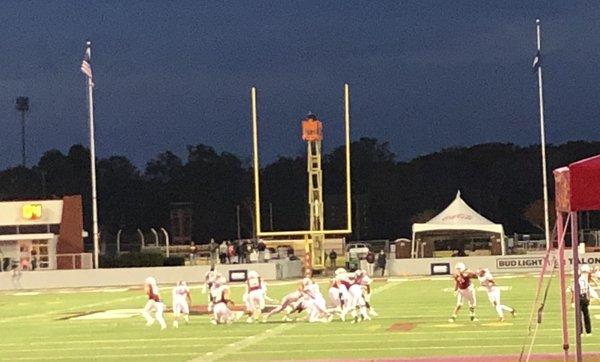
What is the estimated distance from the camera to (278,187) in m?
114

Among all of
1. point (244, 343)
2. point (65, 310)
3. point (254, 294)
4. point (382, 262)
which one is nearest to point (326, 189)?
point (382, 262)

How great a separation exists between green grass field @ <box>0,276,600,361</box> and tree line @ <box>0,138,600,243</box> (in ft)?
225

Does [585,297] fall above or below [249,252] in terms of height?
below

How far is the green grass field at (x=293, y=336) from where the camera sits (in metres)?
19.8

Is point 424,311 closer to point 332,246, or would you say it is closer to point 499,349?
point 499,349

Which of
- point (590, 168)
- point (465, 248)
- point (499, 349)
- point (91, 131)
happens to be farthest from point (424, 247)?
point (590, 168)

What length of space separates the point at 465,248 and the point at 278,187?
51513 mm

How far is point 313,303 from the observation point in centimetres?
2602

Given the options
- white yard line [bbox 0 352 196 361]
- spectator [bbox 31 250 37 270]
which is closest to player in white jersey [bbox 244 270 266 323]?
white yard line [bbox 0 352 196 361]

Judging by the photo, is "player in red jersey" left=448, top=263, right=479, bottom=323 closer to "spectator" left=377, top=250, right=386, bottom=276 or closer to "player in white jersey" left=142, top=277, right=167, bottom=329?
"player in white jersey" left=142, top=277, right=167, bottom=329

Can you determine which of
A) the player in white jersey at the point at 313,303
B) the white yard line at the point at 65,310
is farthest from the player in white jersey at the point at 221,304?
the white yard line at the point at 65,310

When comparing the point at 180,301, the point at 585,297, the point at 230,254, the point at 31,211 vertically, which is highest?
the point at 31,211

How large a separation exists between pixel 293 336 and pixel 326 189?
88.6 metres

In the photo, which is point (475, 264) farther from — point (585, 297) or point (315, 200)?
point (585, 297)
